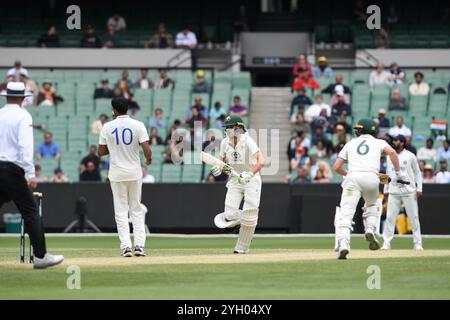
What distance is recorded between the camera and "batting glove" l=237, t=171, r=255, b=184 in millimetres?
18855

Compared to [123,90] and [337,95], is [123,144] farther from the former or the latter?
[123,90]

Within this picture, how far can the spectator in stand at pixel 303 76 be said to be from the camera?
3516 centimetres

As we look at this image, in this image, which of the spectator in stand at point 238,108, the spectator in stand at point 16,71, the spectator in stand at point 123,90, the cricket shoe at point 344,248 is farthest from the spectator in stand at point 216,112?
the cricket shoe at point 344,248

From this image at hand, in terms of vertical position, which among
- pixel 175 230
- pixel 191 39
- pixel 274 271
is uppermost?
pixel 191 39

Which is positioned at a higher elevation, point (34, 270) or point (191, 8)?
point (191, 8)

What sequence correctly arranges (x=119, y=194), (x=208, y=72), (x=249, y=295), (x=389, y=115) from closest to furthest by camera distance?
1. (x=249, y=295)
2. (x=119, y=194)
3. (x=389, y=115)
4. (x=208, y=72)

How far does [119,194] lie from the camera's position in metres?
17.8

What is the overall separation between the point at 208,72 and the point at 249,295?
974 inches

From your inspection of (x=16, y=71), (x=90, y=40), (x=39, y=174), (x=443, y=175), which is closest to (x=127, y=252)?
(x=39, y=174)

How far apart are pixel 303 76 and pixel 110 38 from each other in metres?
7.76

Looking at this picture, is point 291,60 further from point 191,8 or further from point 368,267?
point 368,267

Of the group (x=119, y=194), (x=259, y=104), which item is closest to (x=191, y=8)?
(x=259, y=104)

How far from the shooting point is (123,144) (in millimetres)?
17844

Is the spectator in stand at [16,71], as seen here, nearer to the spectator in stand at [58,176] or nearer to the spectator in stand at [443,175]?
the spectator in stand at [58,176]
